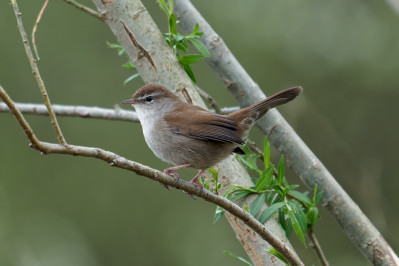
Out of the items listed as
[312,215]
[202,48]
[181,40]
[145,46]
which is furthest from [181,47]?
[312,215]

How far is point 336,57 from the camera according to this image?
11.1m

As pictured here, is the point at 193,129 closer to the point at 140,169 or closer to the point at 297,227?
the point at 297,227

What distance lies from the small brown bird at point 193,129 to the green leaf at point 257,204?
0.45 m

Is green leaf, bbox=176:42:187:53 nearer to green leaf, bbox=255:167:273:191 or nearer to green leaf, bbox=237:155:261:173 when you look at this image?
green leaf, bbox=237:155:261:173

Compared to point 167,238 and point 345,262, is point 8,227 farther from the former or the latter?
point 345,262

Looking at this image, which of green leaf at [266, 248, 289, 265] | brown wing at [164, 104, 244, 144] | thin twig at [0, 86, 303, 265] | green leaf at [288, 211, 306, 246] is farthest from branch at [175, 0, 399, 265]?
thin twig at [0, 86, 303, 265]

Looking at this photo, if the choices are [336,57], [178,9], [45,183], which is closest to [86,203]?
[45,183]

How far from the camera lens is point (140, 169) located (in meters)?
2.65

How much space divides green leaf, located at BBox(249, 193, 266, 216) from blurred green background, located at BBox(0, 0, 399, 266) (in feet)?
19.8

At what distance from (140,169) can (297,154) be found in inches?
80.5

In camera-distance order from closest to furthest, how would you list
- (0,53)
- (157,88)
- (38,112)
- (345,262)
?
(157,88) < (38,112) < (345,262) < (0,53)

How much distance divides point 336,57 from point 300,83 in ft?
3.00

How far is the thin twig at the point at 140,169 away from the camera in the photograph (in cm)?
221

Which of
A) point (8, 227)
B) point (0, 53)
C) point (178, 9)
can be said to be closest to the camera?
point (178, 9)
